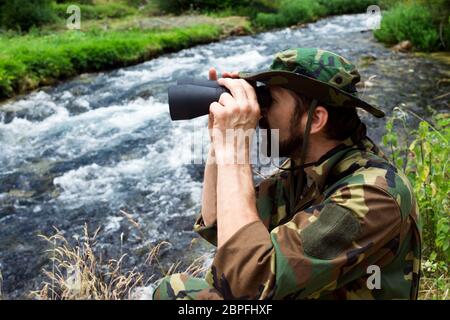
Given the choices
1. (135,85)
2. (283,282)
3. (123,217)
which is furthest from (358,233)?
(135,85)

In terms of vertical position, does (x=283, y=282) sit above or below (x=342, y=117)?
below

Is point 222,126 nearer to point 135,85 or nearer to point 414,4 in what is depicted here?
point 135,85

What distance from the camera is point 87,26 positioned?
1527cm

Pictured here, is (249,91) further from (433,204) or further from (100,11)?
(100,11)

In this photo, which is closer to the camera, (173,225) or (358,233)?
(358,233)

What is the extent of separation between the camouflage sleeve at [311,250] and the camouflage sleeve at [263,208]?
49cm

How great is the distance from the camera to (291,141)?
5.22 feet

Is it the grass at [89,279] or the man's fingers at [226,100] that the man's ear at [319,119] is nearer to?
the man's fingers at [226,100]

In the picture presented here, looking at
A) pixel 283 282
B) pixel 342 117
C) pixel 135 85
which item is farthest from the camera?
pixel 135 85

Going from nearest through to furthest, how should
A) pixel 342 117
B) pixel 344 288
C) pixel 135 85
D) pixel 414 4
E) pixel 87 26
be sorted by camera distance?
1. pixel 344 288
2. pixel 342 117
3. pixel 135 85
4. pixel 414 4
5. pixel 87 26

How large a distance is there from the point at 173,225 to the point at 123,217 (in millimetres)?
529

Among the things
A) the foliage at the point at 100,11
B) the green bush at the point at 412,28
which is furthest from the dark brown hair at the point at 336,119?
the foliage at the point at 100,11

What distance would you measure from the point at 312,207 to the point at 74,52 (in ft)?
32.3

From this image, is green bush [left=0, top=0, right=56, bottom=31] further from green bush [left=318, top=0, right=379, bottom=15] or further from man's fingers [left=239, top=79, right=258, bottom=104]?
man's fingers [left=239, top=79, right=258, bottom=104]
